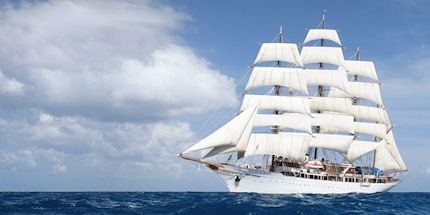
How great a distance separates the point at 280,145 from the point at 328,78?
62.2 ft

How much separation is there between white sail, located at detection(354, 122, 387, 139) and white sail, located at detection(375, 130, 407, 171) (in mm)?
3023

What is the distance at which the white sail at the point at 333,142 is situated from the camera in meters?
88.2

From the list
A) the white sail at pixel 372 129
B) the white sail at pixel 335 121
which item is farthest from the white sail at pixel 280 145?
the white sail at pixel 372 129

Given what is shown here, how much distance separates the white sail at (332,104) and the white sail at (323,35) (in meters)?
11.2

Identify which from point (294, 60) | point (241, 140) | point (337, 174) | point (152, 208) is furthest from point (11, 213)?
point (337, 174)

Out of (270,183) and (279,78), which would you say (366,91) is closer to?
(279,78)

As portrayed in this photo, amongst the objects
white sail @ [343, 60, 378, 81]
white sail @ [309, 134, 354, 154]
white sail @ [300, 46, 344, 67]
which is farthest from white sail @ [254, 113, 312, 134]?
white sail @ [343, 60, 378, 81]

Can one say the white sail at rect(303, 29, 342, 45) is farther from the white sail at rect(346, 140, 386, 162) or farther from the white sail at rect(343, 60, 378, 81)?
the white sail at rect(346, 140, 386, 162)

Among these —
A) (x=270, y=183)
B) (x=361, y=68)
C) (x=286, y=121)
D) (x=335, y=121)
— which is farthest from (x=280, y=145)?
(x=361, y=68)

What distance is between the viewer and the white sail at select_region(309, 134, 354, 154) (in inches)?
3472

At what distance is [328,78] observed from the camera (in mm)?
91250

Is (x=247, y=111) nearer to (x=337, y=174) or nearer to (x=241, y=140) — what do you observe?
(x=241, y=140)

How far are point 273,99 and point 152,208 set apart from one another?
1779 inches

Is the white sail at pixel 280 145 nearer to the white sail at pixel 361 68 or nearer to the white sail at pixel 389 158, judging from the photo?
the white sail at pixel 389 158
